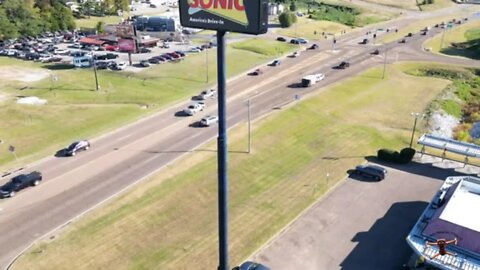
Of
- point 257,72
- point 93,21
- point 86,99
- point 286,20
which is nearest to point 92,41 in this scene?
point 86,99

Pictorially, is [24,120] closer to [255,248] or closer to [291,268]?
[255,248]

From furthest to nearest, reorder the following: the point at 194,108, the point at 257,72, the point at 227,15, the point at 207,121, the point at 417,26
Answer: the point at 417,26, the point at 257,72, the point at 194,108, the point at 207,121, the point at 227,15

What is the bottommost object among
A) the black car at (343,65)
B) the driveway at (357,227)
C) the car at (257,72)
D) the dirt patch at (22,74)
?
the driveway at (357,227)

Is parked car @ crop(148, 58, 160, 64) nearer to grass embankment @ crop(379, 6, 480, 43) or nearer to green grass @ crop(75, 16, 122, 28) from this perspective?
green grass @ crop(75, 16, 122, 28)

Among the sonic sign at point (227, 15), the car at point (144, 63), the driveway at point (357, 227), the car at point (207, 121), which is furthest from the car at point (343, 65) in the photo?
the sonic sign at point (227, 15)

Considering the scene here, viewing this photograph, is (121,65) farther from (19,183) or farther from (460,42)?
(460,42)

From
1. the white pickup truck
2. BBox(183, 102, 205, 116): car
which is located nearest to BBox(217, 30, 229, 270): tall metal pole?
BBox(183, 102, 205, 116): car

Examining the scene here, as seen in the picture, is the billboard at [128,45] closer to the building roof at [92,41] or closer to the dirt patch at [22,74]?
the dirt patch at [22,74]
